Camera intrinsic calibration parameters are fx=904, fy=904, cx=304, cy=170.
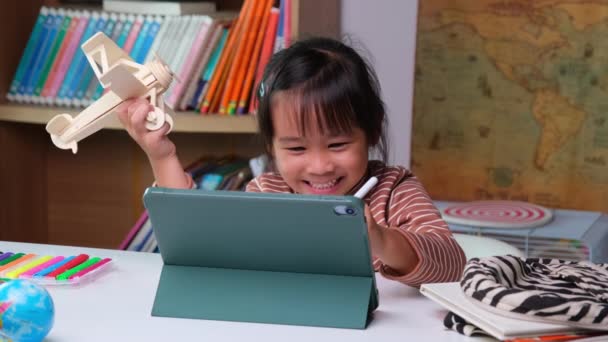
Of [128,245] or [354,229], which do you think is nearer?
[354,229]

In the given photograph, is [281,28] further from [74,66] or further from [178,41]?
[74,66]

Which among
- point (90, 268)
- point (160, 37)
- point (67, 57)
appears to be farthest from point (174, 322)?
point (67, 57)

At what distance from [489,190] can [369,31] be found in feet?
3.43

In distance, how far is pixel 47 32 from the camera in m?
2.25

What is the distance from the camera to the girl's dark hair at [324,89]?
1334 millimetres

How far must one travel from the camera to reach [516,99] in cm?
302

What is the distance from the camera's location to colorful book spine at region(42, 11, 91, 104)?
2227 mm

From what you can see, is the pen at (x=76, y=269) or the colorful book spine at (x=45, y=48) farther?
the colorful book spine at (x=45, y=48)

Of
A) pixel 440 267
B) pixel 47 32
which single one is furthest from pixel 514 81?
pixel 440 267

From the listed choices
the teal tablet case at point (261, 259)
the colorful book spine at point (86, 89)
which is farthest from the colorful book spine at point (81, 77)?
the teal tablet case at point (261, 259)

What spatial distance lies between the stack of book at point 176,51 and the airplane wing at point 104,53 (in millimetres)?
819

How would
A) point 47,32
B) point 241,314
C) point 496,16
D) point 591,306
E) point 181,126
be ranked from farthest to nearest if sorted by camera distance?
point 496,16 < point 47,32 < point 181,126 < point 241,314 < point 591,306

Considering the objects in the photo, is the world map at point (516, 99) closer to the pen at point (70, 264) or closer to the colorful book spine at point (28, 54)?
the colorful book spine at point (28, 54)

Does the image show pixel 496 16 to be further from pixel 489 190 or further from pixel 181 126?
pixel 181 126
